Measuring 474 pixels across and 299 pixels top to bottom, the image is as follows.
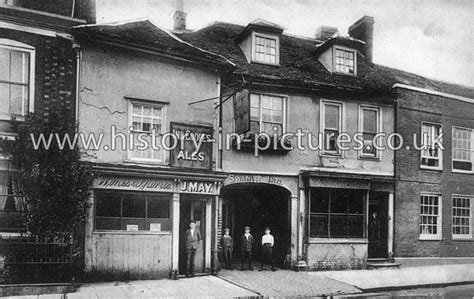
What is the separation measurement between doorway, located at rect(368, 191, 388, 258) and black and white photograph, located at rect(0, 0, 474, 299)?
54 mm

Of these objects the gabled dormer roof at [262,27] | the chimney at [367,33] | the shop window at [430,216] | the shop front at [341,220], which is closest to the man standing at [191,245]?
the shop front at [341,220]

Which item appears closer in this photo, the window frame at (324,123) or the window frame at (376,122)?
the window frame at (324,123)

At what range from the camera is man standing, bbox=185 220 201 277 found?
39.1 ft

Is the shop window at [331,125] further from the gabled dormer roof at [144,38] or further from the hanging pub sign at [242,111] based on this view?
the gabled dormer roof at [144,38]

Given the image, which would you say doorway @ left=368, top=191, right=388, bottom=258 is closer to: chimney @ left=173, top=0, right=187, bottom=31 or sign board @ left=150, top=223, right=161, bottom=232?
sign board @ left=150, top=223, right=161, bottom=232

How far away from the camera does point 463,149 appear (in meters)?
16.6

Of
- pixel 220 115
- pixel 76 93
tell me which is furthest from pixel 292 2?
pixel 76 93

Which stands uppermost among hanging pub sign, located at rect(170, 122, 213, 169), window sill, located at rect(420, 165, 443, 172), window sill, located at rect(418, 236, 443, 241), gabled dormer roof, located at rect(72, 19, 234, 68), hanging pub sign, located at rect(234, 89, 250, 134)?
gabled dormer roof, located at rect(72, 19, 234, 68)

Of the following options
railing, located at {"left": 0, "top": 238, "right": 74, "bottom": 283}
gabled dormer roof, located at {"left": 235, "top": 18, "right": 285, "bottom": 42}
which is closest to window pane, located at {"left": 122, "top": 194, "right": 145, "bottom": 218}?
railing, located at {"left": 0, "top": 238, "right": 74, "bottom": 283}

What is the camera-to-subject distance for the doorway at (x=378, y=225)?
15.6 metres

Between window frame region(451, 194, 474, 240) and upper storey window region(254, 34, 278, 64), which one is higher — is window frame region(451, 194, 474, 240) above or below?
below

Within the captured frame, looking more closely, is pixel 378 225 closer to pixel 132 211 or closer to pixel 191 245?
pixel 191 245

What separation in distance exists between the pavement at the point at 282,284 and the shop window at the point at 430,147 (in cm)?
386

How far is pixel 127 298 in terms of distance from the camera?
30.3 ft
